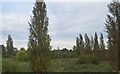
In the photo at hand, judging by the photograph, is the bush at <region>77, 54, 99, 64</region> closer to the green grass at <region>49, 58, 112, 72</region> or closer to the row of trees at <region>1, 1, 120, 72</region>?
the green grass at <region>49, 58, 112, 72</region>

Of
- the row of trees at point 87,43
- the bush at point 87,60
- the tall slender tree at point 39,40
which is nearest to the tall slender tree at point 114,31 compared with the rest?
the tall slender tree at point 39,40

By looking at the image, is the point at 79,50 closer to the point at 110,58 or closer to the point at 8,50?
the point at 8,50

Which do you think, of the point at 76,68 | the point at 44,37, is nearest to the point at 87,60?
the point at 76,68

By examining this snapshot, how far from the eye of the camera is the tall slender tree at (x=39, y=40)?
11680 mm

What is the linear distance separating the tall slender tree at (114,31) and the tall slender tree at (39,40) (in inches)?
109

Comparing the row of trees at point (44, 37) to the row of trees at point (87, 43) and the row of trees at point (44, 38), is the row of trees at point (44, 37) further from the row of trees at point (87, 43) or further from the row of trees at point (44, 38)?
the row of trees at point (87, 43)

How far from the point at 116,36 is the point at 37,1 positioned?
163 inches

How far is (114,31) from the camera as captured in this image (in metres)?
10.7

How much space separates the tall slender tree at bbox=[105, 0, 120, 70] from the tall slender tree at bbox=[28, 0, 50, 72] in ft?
9.06

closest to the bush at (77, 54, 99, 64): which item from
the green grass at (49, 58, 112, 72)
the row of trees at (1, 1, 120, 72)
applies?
the green grass at (49, 58, 112, 72)

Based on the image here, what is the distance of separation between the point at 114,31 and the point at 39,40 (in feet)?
11.1

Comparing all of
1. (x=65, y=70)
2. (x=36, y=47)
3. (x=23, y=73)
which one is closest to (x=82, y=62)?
(x=65, y=70)

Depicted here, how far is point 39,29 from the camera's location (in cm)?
1215

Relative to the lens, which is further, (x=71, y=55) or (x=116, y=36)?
(x=71, y=55)
